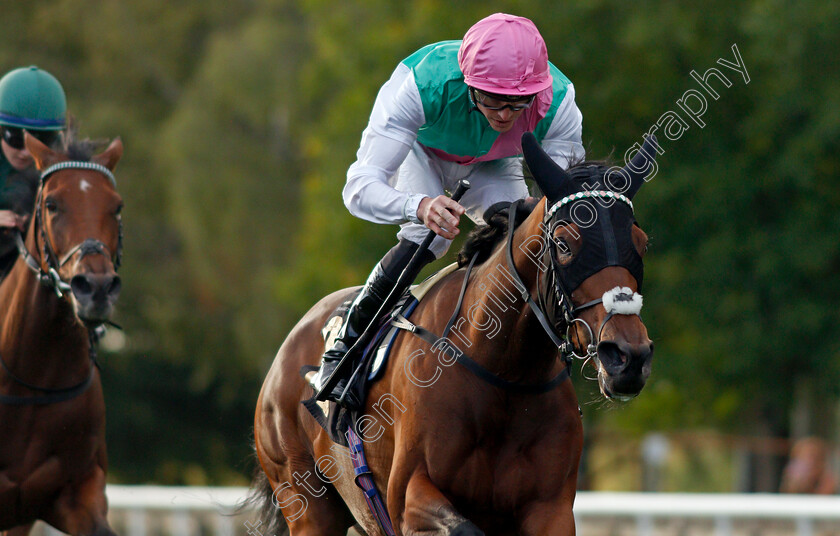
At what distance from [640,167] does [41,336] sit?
3.28 m

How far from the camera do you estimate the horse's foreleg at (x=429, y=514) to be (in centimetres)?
397

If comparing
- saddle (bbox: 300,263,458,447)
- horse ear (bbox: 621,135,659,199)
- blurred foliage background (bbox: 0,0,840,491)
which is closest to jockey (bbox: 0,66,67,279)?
saddle (bbox: 300,263,458,447)

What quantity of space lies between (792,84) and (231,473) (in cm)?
1227

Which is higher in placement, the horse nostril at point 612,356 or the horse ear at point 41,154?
the horse nostril at point 612,356

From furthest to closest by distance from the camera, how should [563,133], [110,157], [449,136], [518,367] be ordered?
[110,157] < [563,133] < [449,136] < [518,367]

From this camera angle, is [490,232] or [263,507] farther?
[263,507]

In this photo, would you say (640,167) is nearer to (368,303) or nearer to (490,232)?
(490,232)

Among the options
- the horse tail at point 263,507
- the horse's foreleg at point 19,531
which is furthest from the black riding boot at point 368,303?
the horse's foreleg at point 19,531

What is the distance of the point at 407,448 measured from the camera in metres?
4.28

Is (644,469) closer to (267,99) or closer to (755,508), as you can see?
(267,99)

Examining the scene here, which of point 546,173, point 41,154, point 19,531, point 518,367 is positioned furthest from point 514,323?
point 19,531

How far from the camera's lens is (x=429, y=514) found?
13.3 feet

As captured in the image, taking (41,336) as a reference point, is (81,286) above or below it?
above

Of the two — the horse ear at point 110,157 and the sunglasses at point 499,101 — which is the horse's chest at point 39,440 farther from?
the sunglasses at point 499,101
